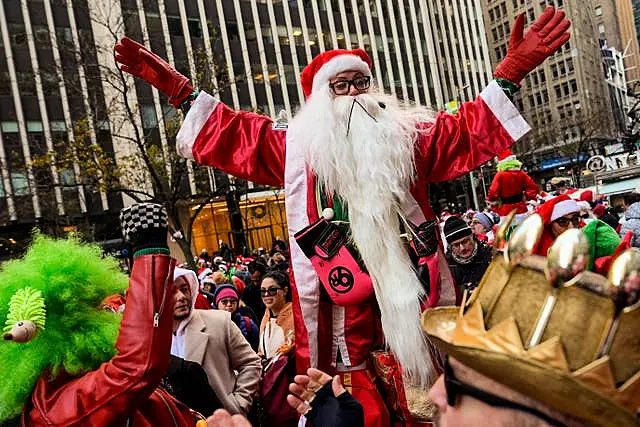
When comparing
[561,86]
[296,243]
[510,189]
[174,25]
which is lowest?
[510,189]

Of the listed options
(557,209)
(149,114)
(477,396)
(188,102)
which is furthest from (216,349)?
(149,114)

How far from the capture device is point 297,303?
2.86 meters

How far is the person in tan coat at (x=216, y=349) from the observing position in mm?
3232

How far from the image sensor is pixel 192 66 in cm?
1402

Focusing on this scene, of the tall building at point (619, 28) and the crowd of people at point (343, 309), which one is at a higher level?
the tall building at point (619, 28)

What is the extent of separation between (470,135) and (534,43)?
57cm

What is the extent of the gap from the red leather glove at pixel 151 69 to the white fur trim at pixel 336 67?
761 millimetres

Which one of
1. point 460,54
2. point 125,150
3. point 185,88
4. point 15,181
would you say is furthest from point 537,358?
point 460,54

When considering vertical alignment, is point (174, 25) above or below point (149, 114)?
above

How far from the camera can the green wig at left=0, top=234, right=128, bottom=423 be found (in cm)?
189

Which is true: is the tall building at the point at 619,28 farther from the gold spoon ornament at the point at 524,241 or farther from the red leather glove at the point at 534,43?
the gold spoon ornament at the point at 524,241

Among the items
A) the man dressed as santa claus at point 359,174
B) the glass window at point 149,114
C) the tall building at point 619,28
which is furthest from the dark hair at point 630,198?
the tall building at point 619,28

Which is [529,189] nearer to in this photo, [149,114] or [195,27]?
[149,114]

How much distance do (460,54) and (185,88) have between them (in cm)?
4995
